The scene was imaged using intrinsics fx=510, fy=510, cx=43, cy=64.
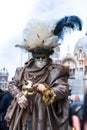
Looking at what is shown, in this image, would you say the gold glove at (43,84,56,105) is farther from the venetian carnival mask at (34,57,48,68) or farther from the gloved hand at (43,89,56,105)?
the venetian carnival mask at (34,57,48,68)

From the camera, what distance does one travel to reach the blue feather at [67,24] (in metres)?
4.97

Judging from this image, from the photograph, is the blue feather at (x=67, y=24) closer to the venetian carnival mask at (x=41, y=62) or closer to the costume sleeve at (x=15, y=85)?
the venetian carnival mask at (x=41, y=62)

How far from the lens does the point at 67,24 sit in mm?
4988

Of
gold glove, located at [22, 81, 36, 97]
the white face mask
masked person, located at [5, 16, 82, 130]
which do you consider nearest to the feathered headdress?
masked person, located at [5, 16, 82, 130]

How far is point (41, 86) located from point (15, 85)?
394 mm

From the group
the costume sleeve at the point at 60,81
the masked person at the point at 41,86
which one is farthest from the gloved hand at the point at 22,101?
the costume sleeve at the point at 60,81

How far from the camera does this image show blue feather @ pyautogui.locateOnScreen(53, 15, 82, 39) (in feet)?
16.3

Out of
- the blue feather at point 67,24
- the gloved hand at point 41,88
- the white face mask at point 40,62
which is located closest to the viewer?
the gloved hand at point 41,88

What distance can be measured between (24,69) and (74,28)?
65cm

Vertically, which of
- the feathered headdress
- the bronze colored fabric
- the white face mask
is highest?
the feathered headdress

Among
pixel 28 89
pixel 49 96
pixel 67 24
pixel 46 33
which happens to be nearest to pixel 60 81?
pixel 49 96

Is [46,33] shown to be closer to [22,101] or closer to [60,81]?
[60,81]

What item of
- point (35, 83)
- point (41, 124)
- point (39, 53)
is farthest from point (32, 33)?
point (41, 124)

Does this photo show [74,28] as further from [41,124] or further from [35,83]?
[41,124]
